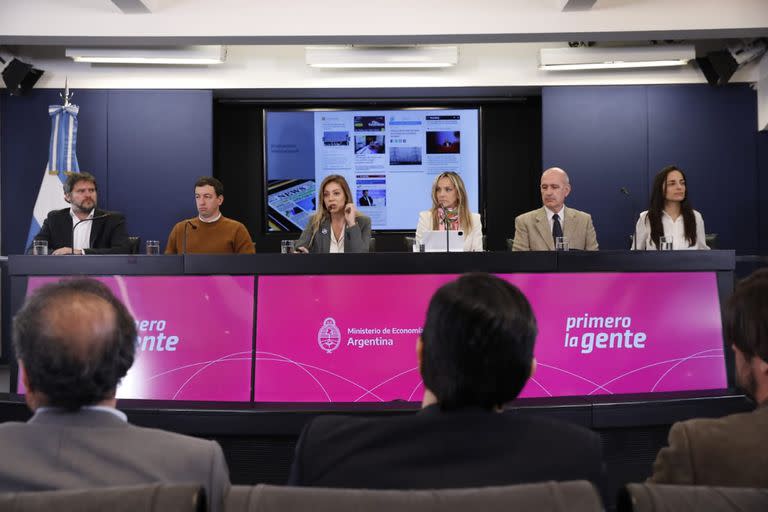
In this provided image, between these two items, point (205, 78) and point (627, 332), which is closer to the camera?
point (627, 332)

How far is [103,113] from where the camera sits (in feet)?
21.9

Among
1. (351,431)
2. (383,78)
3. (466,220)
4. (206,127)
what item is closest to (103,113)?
(206,127)

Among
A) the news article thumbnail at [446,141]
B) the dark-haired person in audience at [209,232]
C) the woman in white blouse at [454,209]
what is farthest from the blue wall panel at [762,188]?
the dark-haired person in audience at [209,232]

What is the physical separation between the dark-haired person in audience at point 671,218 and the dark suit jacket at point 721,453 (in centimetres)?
379

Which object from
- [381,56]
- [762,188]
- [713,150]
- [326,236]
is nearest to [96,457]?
[326,236]

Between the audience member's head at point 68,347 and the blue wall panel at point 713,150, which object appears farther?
the blue wall panel at point 713,150

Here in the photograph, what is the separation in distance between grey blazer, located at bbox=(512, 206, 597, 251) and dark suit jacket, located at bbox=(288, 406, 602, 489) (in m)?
3.62

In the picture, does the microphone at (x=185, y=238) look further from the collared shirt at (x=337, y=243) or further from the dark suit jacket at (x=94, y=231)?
the collared shirt at (x=337, y=243)

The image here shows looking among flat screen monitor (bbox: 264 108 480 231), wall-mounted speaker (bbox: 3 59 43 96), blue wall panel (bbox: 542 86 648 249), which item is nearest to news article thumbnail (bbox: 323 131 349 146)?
flat screen monitor (bbox: 264 108 480 231)

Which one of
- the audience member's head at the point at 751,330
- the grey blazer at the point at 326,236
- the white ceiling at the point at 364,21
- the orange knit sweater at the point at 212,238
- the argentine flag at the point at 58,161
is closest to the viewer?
the audience member's head at the point at 751,330

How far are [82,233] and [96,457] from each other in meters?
4.02

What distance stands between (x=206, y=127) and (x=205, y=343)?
13.0ft

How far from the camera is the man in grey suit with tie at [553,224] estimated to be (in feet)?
15.3

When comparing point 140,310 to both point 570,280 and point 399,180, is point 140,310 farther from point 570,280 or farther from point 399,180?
point 399,180
